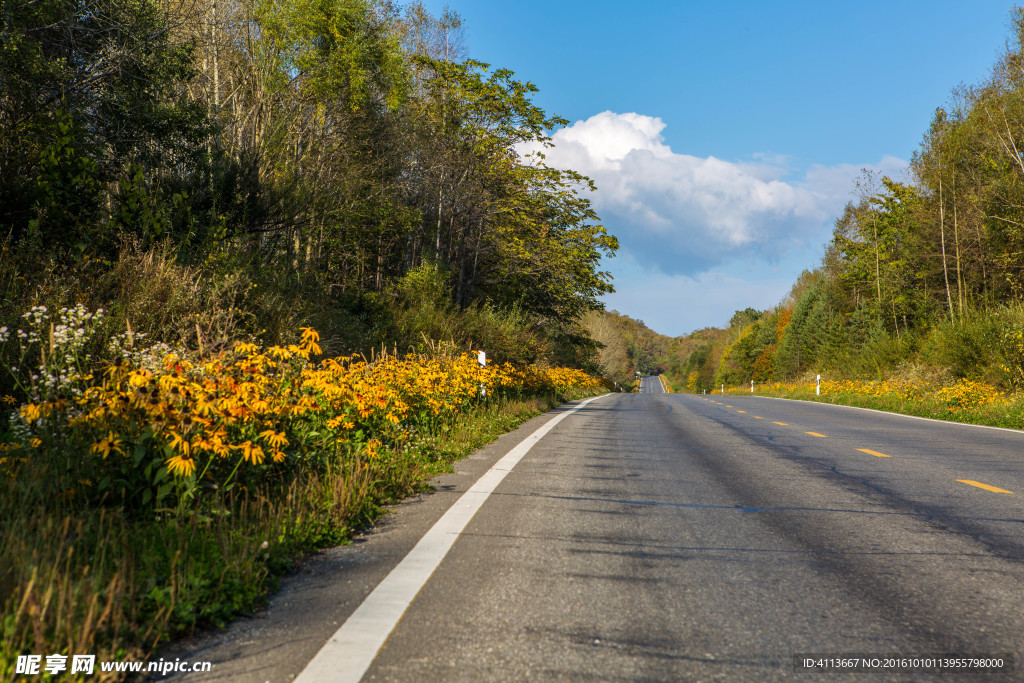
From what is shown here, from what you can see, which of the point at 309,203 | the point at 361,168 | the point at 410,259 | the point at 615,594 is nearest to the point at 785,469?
the point at 615,594

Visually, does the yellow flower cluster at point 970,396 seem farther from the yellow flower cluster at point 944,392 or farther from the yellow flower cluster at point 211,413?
the yellow flower cluster at point 211,413

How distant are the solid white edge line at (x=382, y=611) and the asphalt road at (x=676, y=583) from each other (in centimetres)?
6

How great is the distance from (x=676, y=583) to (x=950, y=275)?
34084mm

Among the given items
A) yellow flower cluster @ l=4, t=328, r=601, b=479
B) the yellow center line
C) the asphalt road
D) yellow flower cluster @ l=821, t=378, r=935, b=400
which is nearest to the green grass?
yellow flower cluster @ l=821, t=378, r=935, b=400

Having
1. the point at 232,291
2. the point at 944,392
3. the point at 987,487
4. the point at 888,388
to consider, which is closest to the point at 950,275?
the point at 888,388

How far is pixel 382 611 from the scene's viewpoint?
2949mm

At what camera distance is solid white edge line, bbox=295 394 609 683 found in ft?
7.88

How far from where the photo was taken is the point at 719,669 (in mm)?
2426

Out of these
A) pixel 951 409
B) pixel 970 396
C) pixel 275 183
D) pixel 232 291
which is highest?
pixel 275 183

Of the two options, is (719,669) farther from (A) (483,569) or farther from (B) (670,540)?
(B) (670,540)

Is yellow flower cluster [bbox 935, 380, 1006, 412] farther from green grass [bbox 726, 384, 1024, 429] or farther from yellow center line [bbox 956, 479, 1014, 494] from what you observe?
yellow center line [bbox 956, 479, 1014, 494]

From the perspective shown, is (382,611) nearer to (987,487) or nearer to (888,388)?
(987,487)

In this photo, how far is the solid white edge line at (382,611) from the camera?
7.88 ft

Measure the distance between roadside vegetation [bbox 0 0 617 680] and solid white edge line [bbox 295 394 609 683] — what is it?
0.55m
